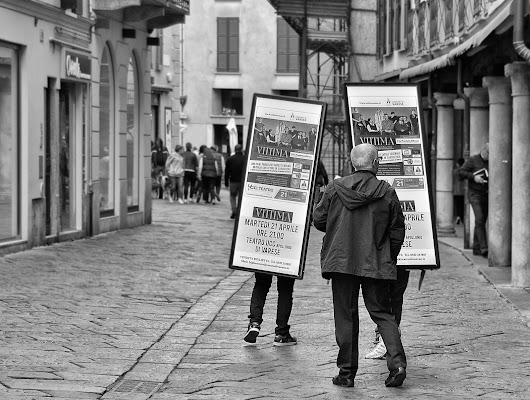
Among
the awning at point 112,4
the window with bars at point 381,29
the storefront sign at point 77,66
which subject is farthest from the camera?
the window with bars at point 381,29

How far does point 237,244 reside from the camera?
10516 millimetres

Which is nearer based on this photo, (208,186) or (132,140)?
(132,140)

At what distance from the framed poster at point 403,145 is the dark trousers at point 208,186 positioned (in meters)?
25.9

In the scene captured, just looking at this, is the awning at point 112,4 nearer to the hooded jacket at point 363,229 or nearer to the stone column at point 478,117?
the stone column at point 478,117

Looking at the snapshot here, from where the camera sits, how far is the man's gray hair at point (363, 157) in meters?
8.47

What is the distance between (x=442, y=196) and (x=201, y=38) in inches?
1524

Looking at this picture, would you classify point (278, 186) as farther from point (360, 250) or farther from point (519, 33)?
point (519, 33)

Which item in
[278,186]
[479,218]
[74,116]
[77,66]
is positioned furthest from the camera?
[74,116]

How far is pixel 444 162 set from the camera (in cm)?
2402

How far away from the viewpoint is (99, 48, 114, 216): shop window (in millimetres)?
23078

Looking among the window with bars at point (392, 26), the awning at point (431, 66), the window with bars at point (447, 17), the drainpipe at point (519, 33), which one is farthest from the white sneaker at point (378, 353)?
the window with bars at point (392, 26)

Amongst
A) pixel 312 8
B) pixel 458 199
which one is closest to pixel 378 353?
pixel 458 199

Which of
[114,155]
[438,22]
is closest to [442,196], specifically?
[438,22]

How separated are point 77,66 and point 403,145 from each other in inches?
466
